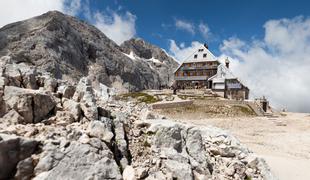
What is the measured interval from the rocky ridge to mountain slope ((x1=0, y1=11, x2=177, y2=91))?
78.7 metres

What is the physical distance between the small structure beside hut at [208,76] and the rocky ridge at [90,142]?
57399 mm

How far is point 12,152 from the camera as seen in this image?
1001cm

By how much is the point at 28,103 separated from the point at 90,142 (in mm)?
4225

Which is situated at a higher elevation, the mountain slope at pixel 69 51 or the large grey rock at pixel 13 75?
the mountain slope at pixel 69 51

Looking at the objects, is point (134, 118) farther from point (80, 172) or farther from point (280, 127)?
point (280, 127)

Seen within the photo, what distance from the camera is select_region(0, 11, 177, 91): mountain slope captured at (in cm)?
9731

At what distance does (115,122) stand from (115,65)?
11750 cm

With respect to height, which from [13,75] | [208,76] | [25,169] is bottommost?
[25,169]

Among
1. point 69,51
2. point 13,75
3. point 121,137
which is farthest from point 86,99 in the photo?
point 69,51

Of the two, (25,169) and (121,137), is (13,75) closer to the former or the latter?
(121,137)

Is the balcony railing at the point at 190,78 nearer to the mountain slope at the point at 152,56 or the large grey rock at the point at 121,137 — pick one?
the large grey rock at the point at 121,137

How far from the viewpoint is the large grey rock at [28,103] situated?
1312 centimetres

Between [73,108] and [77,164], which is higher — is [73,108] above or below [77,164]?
above

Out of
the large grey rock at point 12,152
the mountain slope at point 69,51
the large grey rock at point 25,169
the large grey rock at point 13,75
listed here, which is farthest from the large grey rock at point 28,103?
the mountain slope at point 69,51
